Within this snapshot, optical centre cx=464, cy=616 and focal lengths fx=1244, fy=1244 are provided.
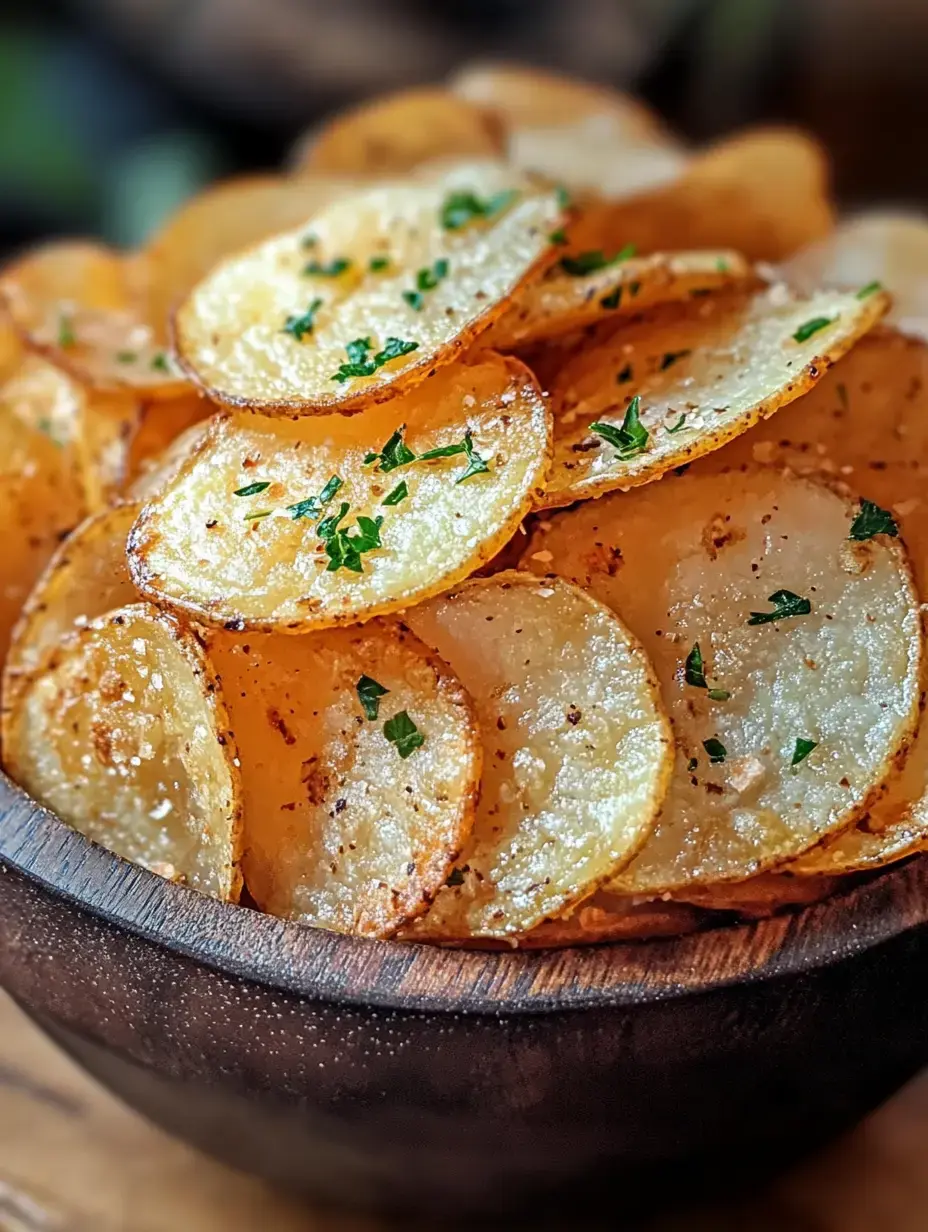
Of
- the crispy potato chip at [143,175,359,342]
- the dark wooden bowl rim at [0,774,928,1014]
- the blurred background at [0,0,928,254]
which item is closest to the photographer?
the dark wooden bowl rim at [0,774,928,1014]

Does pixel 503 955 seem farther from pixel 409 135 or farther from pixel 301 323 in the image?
pixel 409 135

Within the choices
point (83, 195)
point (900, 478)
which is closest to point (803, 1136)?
point (900, 478)

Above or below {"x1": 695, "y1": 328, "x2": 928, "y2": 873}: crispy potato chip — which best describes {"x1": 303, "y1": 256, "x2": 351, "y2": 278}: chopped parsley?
above

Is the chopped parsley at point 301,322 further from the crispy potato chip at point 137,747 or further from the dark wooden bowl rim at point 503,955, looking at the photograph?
the dark wooden bowl rim at point 503,955

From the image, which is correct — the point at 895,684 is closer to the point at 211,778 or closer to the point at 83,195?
the point at 211,778

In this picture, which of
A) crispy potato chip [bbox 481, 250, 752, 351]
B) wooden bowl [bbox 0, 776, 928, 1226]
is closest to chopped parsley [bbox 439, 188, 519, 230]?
crispy potato chip [bbox 481, 250, 752, 351]

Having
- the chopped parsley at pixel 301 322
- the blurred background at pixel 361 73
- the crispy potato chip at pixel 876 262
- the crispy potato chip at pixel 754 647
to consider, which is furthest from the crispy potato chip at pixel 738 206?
the blurred background at pixel 361 73

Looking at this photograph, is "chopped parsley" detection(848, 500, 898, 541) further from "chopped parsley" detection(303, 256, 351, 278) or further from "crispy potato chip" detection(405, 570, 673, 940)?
"chopped parsley" detection(303, 256, 351, 278)
